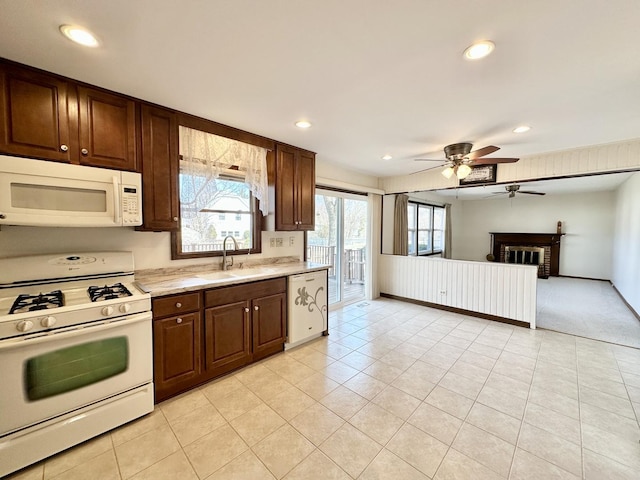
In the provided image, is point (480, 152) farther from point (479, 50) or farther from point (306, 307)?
point (306, 307)

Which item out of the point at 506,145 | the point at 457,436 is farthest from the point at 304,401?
the point at 506,145

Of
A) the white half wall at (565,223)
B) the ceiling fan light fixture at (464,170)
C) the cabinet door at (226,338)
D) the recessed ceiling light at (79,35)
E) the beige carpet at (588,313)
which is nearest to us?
the recessed ceiling light at (79,35)

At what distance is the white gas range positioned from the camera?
5.12 feet

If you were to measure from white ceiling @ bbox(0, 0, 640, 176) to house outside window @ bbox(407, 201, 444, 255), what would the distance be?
3952mm

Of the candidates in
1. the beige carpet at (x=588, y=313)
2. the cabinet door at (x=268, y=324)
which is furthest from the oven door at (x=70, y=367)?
the beige carpet at (x=588, y=313)

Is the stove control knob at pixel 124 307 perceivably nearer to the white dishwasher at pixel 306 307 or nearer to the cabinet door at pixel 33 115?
the cabinet door at pixel 33 115

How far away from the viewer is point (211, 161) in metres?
2.74

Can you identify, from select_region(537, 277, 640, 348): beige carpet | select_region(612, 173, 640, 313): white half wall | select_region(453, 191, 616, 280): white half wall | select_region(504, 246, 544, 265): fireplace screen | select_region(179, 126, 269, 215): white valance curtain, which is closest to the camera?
select_region(179, 126, 269, 215): white valance curtain

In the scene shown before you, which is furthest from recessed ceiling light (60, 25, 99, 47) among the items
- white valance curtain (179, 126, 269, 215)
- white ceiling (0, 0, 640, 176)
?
white valance curtain (179, 126, 269, 215)

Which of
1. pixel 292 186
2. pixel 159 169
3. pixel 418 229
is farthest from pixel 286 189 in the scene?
pixel 418 229

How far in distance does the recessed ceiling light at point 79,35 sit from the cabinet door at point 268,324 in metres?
2.22

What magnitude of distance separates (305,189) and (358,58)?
2.04 m

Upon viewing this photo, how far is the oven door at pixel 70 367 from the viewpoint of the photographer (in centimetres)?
155

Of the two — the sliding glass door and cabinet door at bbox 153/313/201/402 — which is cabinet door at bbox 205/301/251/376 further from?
the sliding glass door
